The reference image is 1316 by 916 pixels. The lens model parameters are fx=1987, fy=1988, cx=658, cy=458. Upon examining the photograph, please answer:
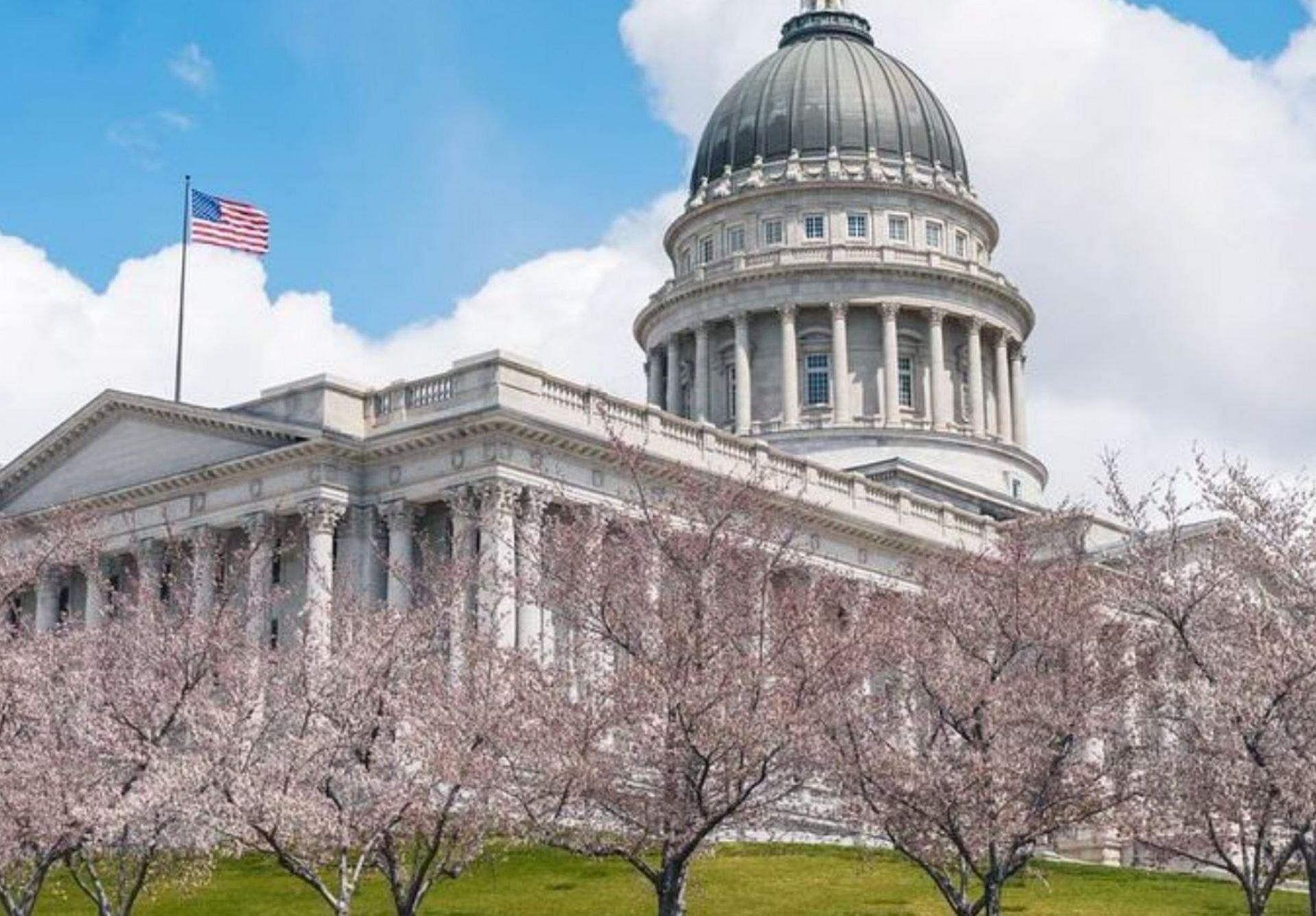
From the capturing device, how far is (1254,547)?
109ft

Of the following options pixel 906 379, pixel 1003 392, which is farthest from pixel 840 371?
pixel 1003 392

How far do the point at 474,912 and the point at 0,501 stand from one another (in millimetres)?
39275

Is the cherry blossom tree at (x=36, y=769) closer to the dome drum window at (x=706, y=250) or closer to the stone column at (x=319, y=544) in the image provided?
the stone column at (x=319, y=544)

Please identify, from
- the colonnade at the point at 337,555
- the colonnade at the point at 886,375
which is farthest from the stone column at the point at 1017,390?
the colonnade at the point at 337,555

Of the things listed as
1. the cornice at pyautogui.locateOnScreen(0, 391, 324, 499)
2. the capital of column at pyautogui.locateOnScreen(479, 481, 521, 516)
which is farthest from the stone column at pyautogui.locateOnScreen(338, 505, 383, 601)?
the capital of column at pyautogui.locateOnScreen(479, 481, 521, 516)

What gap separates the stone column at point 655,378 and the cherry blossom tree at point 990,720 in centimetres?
5991

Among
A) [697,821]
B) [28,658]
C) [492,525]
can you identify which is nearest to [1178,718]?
[697,821]

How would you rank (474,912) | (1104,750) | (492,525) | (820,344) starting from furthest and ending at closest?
(820,344) → (492,525) → (474,912) → (1104,750)

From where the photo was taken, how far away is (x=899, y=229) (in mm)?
95562

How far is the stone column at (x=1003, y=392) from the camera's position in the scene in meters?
96.1

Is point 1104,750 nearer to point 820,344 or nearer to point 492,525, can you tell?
point 492,525

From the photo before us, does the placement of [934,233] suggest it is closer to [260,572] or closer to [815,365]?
[815,365]

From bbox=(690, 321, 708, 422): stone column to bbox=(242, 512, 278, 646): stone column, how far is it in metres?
37.2

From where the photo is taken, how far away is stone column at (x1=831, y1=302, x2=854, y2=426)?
9138 centimetres
